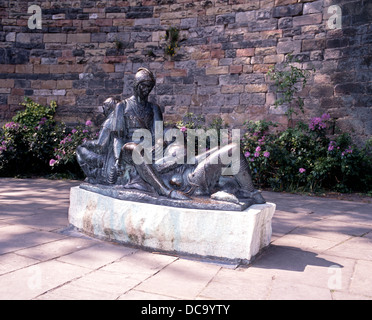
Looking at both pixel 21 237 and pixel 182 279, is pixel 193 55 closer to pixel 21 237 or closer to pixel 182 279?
pixel 21 237

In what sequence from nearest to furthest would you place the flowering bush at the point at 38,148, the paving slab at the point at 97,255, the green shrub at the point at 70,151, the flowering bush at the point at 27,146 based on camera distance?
1. the paving slab at the point at 97,255
2. the green shrub at the point at 70,151
3. the flowering bush at the point at 38,148
4. the flowering bush at the point at 27,146

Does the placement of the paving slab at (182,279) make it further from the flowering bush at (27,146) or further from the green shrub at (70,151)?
the flowering bush at (27,146)

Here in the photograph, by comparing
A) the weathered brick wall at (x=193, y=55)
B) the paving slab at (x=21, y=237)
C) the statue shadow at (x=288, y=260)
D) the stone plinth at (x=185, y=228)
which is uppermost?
the weathered brick wall at (x=193, y=55)

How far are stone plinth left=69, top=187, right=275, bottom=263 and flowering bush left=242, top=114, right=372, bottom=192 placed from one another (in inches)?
135

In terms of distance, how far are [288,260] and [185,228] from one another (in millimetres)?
822

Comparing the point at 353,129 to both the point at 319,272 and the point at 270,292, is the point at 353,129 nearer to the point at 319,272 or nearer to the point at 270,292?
the point at 319,272

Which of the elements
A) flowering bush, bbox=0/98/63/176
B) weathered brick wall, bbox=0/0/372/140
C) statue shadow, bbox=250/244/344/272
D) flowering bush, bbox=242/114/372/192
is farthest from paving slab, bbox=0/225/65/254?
weathered brick wall, bbox=0/0/372/140

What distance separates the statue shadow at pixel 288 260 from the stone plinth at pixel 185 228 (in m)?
0.08

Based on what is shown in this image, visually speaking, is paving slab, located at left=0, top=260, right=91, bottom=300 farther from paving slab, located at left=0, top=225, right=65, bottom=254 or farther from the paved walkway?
paving slab, located at left=0, top=225, right=65, bottom=254

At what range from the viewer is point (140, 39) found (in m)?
8.51

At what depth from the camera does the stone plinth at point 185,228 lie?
2.76 meters

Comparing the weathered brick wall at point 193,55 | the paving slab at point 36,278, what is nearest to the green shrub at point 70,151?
the weathered brick wall at point 193,55

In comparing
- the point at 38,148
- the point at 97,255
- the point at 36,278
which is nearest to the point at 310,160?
the point at 97,255

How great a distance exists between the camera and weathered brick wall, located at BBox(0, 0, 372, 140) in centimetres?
674
